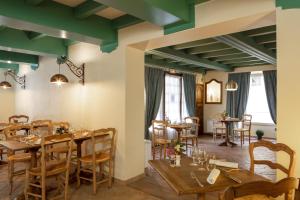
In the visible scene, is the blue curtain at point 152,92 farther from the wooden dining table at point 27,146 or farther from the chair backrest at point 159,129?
the wooden dining table at point 27,146

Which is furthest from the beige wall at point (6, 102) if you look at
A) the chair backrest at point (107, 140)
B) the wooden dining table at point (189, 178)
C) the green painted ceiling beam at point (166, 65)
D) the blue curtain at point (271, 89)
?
the blue curtain at point (271, 89)

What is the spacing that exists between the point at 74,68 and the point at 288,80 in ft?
12.6

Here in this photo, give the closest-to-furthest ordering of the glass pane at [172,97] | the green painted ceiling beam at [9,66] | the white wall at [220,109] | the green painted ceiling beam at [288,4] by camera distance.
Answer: the green painted ceiling beam at [288,4]
the green painted ceiling beam at [9,66]
the glass pane at [172,97]
the white wall at [220,109]

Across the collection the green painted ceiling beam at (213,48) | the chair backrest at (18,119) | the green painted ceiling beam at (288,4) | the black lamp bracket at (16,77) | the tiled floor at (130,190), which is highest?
the green painted ceiling beam at (213,48)

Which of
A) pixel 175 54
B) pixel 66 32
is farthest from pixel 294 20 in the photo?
pixel 175 54

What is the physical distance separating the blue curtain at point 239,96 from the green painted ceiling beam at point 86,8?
6410mm

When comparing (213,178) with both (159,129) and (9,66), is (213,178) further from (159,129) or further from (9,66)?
(9,66)

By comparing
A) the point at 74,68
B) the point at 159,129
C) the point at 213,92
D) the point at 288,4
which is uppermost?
the point at 288,4

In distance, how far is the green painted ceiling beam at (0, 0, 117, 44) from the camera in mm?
2756

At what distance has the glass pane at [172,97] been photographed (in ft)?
24.4

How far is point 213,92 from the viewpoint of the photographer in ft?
29.2

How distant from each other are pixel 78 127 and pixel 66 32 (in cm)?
204

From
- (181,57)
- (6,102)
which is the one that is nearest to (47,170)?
(181,57)

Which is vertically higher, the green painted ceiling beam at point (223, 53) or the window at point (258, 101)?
the green painted ceiling beam at point (223, 53)
